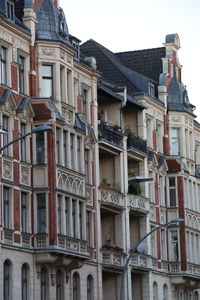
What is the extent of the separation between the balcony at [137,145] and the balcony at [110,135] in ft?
3.70

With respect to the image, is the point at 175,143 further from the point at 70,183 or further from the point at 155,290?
the point at 70,183

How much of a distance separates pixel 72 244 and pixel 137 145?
14.9m

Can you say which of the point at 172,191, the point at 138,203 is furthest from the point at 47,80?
the point at 172,191

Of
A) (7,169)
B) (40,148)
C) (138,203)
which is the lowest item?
(7,169)

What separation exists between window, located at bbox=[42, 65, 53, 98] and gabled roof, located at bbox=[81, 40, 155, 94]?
1630 cm

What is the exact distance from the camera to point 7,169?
2157 inches

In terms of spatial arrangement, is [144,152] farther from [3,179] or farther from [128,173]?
[3,179]

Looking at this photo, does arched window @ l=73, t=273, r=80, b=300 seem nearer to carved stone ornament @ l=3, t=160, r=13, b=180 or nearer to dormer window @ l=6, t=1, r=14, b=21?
carved stone ornament @ l=3, t=160, r=13, b=180

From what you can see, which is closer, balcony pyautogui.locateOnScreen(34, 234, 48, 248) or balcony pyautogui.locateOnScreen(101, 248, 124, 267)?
balcony pyautogui.locateOnScreen(34, 234, 48, 248)

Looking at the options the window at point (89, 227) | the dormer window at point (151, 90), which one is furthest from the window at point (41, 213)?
the dormer window at point (151, 90)

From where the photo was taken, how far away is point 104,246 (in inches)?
2594

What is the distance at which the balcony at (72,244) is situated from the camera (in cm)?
5734

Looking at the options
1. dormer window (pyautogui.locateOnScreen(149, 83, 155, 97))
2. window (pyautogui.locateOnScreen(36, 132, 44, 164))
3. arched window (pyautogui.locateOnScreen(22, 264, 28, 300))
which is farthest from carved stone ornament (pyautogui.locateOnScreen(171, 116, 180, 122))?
arched window (pyautogui.locateOnScreen(22, 264, 28, 300))

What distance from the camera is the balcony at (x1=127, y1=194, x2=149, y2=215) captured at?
69812 millimetres
